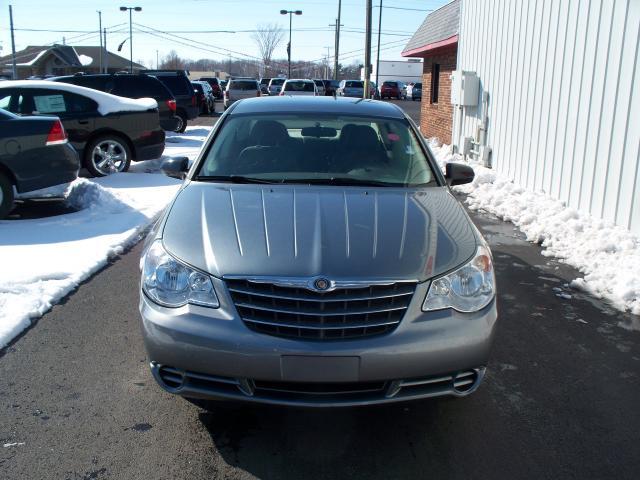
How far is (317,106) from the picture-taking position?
16.6 ft

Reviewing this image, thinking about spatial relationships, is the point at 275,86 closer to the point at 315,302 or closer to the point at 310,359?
the point at 315,302

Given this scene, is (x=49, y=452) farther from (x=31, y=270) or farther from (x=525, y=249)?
(x=525, y=249)

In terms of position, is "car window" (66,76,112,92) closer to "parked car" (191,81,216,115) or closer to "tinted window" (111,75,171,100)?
"tinted window" (111,75,171,100)

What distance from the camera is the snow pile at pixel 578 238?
5.59m

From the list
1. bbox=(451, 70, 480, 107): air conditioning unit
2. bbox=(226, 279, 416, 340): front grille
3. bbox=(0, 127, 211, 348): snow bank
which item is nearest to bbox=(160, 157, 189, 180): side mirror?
bbox=(0, 127, 211, 348): snow bank

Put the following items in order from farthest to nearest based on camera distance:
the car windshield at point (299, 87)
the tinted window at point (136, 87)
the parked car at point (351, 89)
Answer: the parked car at point (351, 89) < the car windshield at point (299, 87) < the tinted window at point (136, 87)

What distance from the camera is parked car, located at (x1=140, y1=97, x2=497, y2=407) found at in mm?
2932

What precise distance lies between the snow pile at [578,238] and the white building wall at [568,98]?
9.2 inches

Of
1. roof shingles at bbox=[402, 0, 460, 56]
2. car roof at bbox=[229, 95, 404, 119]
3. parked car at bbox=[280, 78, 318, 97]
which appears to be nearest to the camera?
car roof at bbox=[229, 95, 404, 119]

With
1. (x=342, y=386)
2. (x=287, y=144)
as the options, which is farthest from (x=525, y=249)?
(x=342, y=386)

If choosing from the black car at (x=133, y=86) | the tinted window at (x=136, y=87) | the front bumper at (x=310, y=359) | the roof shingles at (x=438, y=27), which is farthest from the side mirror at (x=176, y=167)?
the tinted window at (x=136, y=87)

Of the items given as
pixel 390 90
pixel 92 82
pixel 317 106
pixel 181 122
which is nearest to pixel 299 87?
pixel 181 122

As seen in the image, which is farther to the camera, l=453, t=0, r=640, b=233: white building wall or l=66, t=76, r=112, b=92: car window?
l=66, t=76, r=112, b=92: car window

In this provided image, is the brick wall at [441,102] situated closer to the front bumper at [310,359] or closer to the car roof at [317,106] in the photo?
the car roof at [317,106]
